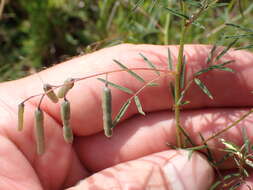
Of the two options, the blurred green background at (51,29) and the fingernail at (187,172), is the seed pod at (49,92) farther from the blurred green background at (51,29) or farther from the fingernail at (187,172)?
the blurred green background at (51,29)

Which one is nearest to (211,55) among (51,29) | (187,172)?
(187,172)

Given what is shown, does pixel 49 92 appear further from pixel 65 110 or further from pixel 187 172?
pixel 187 172

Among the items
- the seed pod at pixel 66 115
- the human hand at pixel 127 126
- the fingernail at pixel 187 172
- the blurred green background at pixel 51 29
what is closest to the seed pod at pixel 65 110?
the seed pod at pixel 66 115

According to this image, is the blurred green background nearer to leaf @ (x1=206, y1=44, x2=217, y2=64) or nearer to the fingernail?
leaf @ (x1=206, y1=44, x2=217, y2=64)

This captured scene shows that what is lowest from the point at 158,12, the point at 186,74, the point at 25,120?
the point at 25,120

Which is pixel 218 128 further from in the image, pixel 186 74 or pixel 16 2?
pixel 16 2

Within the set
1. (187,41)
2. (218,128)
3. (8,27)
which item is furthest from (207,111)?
(8,27)

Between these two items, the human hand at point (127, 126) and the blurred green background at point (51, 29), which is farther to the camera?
the blurred green background at point (51, 29)
